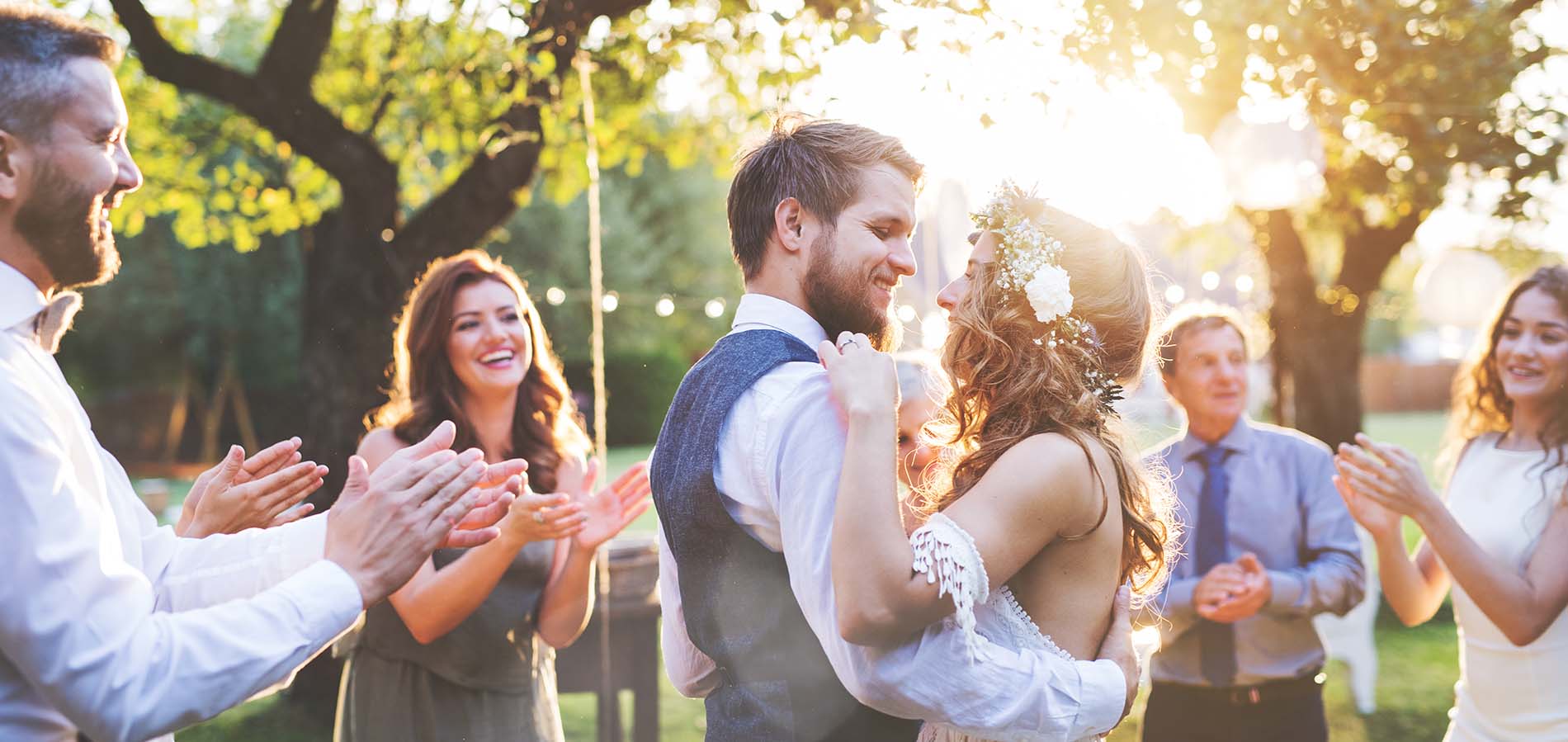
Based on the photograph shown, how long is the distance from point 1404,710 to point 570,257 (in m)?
18.7

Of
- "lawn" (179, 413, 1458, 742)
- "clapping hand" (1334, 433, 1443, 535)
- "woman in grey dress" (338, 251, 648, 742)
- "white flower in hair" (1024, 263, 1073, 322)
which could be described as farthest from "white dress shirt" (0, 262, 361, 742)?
"lawn" (179, 413, 1458, 742)

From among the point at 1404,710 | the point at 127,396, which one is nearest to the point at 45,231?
the point at 1404,710

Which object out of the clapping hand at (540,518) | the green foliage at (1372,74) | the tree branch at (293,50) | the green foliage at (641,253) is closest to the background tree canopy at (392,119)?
the tree branch at (293,50)

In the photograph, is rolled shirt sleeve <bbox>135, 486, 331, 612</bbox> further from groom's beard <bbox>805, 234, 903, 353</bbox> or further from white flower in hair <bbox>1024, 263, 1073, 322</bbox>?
white flower in hair <bbox>1024, 263, 1073, 322</bbox>

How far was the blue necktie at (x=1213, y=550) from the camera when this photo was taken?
360 cm

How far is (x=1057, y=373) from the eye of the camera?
6.93 feet

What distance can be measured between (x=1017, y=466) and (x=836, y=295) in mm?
476

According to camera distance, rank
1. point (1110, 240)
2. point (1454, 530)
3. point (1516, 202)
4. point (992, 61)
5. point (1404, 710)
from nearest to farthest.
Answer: point (1110, 240), point (1454, 530), point (992, 61), point (1516, 202), point (1404, 710)

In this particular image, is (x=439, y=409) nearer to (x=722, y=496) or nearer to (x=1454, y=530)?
(x=722, y=496)

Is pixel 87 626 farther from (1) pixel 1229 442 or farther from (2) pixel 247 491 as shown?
(1) pixel 1229 442

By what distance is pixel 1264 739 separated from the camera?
3.56 meters

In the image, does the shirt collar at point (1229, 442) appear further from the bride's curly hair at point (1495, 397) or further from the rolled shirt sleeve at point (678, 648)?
the rolled shirt sleeve at point (678, 648)

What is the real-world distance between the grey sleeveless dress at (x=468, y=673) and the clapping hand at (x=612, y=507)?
0.69 ft

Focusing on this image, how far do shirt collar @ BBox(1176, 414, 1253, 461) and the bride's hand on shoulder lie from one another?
2347mm
